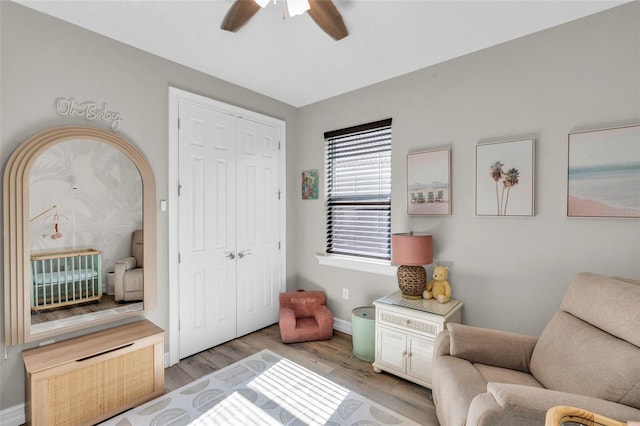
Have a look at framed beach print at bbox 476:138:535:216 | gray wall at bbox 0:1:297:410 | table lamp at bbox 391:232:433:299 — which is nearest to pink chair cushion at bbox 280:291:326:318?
table lamp at bbox 391:232:433:299

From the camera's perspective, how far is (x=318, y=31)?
2.16 m

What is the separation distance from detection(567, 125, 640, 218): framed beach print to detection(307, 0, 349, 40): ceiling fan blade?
5.53 ft

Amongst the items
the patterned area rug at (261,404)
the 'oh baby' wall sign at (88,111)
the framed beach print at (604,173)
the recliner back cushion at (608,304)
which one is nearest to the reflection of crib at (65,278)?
the patterned area rug at (261,404)

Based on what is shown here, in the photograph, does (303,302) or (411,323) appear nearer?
(411,323)

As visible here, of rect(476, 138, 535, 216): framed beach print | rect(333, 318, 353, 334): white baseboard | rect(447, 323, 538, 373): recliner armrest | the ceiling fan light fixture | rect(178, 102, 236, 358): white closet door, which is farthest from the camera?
rect(333, 318, 353, 334): white baseboard

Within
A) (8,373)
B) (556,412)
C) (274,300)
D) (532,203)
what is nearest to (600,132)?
(532,203)

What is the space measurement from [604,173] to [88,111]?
3.47 metres

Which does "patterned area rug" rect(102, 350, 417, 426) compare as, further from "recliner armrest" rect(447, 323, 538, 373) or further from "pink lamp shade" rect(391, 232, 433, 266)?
"pink lamp shade" rect(391, 232, 433, 266)

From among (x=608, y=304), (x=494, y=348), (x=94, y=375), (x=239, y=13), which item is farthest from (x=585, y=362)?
(x=94, y=375)

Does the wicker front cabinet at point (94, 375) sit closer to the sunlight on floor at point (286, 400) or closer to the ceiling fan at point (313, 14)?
the sunlight on floor at point (286, 400)

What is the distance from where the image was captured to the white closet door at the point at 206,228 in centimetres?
271

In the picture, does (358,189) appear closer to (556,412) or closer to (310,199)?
(310,199)

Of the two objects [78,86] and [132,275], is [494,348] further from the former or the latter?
[78,86]

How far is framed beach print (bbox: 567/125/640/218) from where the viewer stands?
6.04 feet
